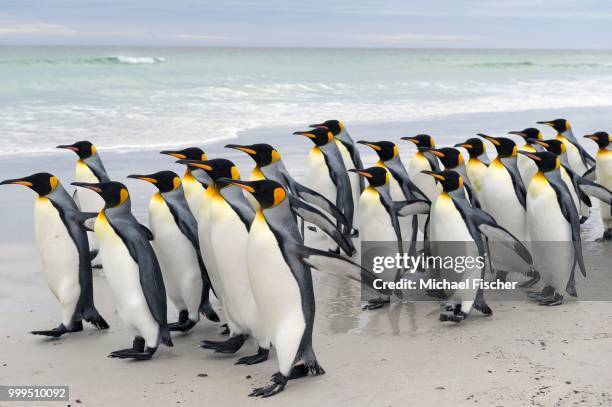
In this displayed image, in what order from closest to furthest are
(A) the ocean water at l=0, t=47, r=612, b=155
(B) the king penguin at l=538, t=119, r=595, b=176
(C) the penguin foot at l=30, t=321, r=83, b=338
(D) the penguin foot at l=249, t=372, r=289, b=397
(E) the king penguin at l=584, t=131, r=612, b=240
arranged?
(D) the penguin foot at l=249, t=372, r=289, b=397, (C) the penguin foot at l=30, t=321, r=83, b=338, (E) the king penguin at l=584, t=131, r=612, b=240, (B) the king penguin at l=538, t=119, r=595, b=176, (A) the ocean water at l=0, t=47, r=612, b=155

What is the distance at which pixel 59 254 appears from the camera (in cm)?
457

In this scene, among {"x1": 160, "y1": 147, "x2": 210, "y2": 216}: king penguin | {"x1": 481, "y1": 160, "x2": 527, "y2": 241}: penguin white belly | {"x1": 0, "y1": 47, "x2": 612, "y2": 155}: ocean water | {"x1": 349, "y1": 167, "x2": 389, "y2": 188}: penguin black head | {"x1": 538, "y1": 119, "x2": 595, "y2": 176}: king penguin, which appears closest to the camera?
{"x1": 160, "y1": 147, "x2": 210, "y2": 216}: king penguin

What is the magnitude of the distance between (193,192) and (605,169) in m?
3.69

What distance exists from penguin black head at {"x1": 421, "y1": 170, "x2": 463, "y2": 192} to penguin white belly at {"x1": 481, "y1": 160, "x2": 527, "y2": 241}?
81 centimetres

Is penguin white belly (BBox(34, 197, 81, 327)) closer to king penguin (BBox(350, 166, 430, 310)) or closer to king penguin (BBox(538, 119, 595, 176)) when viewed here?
king penguin (BBox(350, 166, 430, 310))

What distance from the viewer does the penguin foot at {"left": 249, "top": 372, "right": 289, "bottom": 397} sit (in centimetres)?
372

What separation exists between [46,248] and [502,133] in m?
10.2

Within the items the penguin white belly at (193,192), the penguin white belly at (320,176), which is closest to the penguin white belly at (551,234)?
the penguin white belly at (320,176)

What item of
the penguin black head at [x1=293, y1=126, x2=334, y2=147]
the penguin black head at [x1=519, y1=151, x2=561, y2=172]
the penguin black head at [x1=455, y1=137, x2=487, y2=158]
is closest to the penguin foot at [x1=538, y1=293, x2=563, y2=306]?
the penguin black head at [x1=519, y1=151, x2=561, y2=172]

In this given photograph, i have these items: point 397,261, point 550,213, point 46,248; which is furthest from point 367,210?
point 46,248

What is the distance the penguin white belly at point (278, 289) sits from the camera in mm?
3801

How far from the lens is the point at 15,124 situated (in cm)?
1429

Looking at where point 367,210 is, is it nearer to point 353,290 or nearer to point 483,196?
point 353,290

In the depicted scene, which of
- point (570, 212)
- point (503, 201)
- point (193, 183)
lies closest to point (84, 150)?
point (193, 183)
